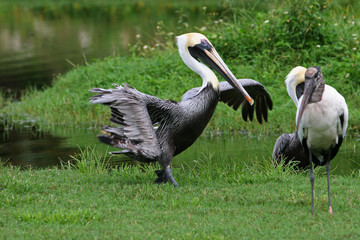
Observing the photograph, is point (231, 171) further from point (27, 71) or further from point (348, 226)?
point (27, 71)

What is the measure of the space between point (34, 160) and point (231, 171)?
3075mm

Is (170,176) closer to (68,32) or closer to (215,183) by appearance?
(215,183)

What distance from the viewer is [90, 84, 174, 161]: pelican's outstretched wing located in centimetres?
607

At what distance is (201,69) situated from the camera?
21.9ft

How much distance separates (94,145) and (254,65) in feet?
11.7

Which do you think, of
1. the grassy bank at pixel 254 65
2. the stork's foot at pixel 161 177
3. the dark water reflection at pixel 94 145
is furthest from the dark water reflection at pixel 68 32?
the stork's foot at pixel 161 177

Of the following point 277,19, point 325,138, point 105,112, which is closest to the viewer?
point 325,138

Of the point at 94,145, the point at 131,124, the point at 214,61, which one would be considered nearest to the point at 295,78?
the point at 214,61

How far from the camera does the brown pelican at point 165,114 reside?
6.11 m

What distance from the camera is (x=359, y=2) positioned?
16438 mm

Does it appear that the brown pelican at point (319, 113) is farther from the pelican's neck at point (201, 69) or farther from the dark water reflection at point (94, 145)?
the dark water reflection at point (94, 145)

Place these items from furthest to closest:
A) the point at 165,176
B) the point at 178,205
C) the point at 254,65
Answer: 1. the point at 254,65
2. the point at 165,176
3. the point at 178,205

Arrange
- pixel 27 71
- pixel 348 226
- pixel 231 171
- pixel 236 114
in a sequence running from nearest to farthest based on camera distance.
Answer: pixel 348 226
pixel 231 171
pixel 236 114
pixel 27 71

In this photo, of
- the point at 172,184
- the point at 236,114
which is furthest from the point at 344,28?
the point at 172,184
